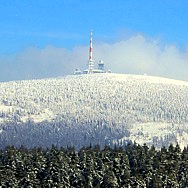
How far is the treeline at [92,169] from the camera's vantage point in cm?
9719

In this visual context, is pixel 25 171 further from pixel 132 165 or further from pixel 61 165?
pixel 132 165

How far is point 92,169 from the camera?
101500 mm

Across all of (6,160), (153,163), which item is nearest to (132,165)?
(153,163)

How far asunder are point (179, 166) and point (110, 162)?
11.5 meters

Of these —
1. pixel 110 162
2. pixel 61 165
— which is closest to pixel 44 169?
pixel 61 165

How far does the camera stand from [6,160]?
102188mm

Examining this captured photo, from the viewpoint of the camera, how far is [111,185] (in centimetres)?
9712

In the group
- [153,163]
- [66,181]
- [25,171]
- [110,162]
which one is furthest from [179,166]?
[25,171]

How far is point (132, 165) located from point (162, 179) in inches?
365

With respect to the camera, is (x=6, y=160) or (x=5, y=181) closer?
(x=5, y=181)

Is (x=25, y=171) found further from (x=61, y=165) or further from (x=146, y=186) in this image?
(x=146, y=186)

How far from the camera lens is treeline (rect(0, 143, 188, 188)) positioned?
3826 inches

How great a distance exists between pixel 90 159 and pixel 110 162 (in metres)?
3.40

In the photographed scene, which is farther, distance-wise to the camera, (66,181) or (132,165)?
(132,165)
